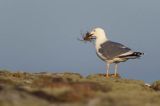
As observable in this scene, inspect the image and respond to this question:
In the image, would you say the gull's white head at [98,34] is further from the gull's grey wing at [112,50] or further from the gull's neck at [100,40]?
the gull's grey wing at [112,50]

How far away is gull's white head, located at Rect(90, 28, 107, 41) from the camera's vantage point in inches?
1384

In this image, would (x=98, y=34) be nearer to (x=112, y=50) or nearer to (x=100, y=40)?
(x=100, y=40)

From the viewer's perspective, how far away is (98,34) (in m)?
35.4

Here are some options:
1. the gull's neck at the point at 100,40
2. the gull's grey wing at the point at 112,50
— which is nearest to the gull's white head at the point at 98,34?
the gull's neck at the point at 100,40

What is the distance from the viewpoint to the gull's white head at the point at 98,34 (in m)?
35.2

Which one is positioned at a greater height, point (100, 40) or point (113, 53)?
point (100, 40)

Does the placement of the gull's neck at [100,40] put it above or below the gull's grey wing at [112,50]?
above

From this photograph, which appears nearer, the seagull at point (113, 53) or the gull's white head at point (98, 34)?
the seagull at point (113, 53)

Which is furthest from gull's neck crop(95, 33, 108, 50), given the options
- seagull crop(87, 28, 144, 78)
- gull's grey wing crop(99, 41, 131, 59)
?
gull's grey wing crop(99, 41, 131, 59)

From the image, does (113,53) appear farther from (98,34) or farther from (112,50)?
(98,34)

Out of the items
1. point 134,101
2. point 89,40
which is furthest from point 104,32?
point 134,101

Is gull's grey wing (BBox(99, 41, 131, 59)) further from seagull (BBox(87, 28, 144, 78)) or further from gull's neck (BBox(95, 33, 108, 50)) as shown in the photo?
gull's neck (BBox(95, 33, 108, 50))

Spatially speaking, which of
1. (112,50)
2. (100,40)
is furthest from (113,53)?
(100,40)

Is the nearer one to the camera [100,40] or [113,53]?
[113,53]
